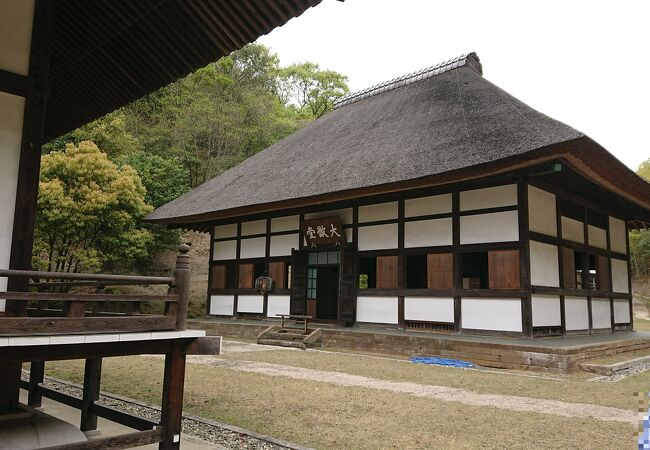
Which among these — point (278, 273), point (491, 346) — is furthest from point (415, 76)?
point (491, 346)

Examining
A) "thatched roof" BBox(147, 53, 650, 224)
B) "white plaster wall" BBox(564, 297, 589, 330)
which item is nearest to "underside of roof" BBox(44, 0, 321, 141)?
"thatched roof" BBox(147, 53, 650, 224)

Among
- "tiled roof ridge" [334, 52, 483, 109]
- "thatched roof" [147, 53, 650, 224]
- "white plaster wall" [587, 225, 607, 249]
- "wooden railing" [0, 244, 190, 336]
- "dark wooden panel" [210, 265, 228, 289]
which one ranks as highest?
"tiled roof ridge" [334, 52, 483, 109]

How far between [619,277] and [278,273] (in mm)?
9288

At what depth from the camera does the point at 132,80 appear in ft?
16.6

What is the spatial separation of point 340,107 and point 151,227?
8393 mm

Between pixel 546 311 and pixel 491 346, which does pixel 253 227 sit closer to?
pixel 491 346

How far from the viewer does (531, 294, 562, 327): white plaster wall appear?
30.0 ft

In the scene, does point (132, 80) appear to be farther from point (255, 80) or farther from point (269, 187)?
point (255, 80)

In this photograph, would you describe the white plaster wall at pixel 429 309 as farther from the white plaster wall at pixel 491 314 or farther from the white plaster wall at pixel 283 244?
the white plaster wall at pixel 283 244

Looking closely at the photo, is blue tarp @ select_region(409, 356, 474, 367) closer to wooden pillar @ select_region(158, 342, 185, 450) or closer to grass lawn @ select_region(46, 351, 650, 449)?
grass lawn @ select_region(46, 351, 650, 449)

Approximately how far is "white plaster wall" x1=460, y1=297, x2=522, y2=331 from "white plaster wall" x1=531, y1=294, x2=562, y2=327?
1.24 ft

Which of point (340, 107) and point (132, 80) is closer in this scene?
point (132, 80)

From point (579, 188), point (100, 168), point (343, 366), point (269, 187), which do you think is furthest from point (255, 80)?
point (343, 366)

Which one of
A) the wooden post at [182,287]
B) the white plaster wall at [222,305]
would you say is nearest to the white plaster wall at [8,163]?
the wooden post at [182,287]
